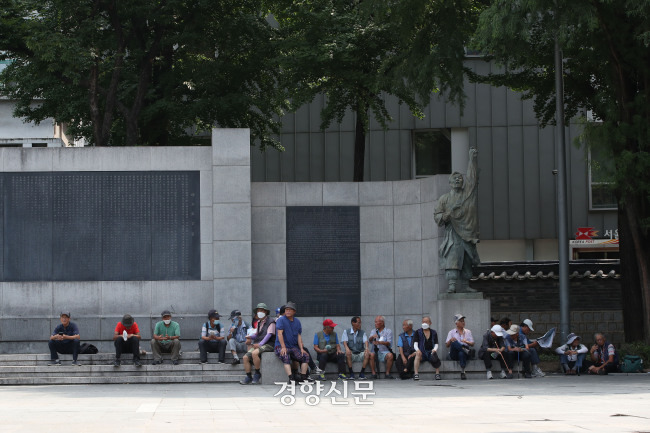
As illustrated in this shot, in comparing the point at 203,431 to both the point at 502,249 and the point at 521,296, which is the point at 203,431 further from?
the point at 502,249

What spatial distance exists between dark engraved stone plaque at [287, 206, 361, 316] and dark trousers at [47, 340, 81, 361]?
5119mm

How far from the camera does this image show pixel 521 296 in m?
29.9

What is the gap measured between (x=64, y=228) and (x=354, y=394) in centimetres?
918

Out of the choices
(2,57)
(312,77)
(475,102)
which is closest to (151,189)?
(312,77)

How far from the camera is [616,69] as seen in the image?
74.7 ft

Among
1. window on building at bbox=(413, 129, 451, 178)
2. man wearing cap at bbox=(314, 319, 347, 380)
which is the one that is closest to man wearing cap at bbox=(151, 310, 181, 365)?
man wearing cap at bbox=(314, 319, 347, 380)

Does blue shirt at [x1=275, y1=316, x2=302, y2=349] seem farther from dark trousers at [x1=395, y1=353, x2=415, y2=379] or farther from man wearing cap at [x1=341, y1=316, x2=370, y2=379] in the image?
dark trousers at [x1=395, y1=353, x2=415, y2=379]

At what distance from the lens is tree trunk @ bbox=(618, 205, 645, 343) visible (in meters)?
24.2

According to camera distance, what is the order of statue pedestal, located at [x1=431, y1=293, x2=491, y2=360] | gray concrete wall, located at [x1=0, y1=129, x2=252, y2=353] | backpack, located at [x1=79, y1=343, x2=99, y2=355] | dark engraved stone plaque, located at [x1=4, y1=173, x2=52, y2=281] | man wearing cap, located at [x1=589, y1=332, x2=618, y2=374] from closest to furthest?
backpack, located at [x1=79, y1=343, x2=99, y2=355] < statue pedestal, located at [x1=431, y1=293, x2=491, y2=360] < man wearing cap, located at [x1=589, y1=332, x2=618, y2=374] < gray concrete wall, located at [x1=0, y1=129, x2=252, y2=353] < dark engraved stone plaque, located at [x1=4, y1=173, x2=52, y2=281]

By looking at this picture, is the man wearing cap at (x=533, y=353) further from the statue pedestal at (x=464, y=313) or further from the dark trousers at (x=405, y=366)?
the dark trousers at (x=405, y=366)

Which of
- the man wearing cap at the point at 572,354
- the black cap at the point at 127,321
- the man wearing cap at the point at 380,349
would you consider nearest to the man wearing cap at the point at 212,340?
the black cap at the point at 127,321

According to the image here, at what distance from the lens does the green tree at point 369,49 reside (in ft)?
79.5

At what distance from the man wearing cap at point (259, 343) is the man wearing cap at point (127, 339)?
7.42 ft

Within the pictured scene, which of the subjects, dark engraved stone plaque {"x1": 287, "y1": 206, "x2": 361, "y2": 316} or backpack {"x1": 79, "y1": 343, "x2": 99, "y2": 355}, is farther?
dark engraved stone plaque {"x1": 287, "y1": 206, "x2": 361, "y2": 316}
